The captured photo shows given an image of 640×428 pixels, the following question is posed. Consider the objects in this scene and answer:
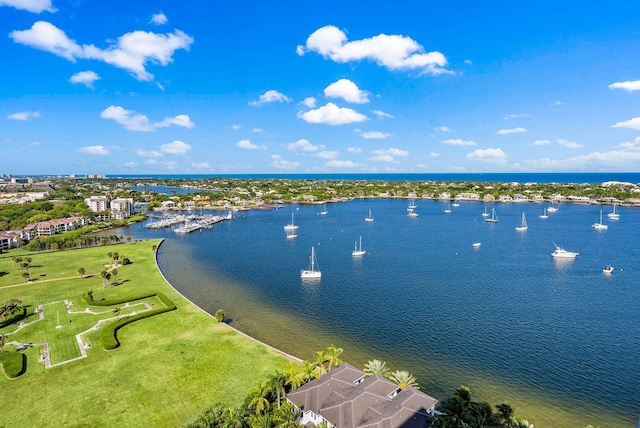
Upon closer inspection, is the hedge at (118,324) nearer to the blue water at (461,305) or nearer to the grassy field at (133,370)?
the grassy field at (133,370)

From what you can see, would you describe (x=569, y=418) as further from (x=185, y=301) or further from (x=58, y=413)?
(x=185, y=301)

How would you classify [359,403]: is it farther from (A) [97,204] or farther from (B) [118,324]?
(A) [97,204]

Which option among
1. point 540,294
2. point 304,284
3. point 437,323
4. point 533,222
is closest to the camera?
point 437,323

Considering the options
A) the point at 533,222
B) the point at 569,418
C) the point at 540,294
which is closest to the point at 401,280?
the point at 540,294

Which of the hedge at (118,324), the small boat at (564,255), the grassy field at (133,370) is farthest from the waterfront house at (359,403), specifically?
the small boat at (564,255)

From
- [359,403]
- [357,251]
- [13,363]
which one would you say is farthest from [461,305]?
[13,363]

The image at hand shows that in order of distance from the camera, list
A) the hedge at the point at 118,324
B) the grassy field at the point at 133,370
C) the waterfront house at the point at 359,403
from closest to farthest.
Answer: the waterfront house at the point at 359,403 → the grassy field at the point at 133,370 → the hedge at the point at 118,324
